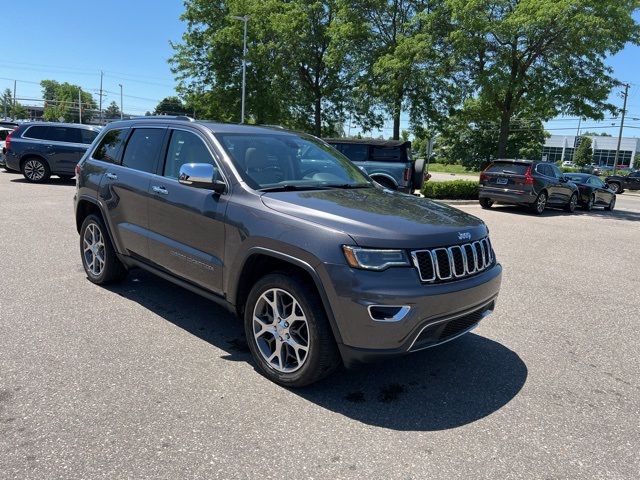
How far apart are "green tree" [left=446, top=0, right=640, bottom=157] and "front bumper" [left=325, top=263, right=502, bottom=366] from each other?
15441mm

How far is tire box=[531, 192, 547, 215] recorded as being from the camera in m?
15.3

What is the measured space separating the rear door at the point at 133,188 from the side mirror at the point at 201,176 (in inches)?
38.7

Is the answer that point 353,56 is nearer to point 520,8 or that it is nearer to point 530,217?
point 520,8

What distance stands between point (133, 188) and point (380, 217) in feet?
8.37

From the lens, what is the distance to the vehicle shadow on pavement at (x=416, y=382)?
3.22m

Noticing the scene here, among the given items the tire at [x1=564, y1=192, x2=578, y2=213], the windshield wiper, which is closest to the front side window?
the windshield wiper

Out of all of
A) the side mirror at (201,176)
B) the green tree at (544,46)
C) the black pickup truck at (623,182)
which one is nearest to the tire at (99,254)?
the side mirror at (201,176)

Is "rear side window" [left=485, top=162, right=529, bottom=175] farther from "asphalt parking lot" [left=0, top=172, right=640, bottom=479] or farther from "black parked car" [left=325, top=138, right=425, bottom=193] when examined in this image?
"asphalt parking lot" [left=0, top=172, right=640, bottom=479]

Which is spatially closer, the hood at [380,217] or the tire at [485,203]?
the hood at [380,217]

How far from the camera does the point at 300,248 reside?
3.19 meters

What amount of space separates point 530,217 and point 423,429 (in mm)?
13192

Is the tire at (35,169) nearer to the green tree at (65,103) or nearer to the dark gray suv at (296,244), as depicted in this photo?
the dark gray suv at (296,244)

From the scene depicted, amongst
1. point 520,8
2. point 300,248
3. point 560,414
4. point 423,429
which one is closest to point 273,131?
point 300,248

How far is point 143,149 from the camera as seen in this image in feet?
15.9
